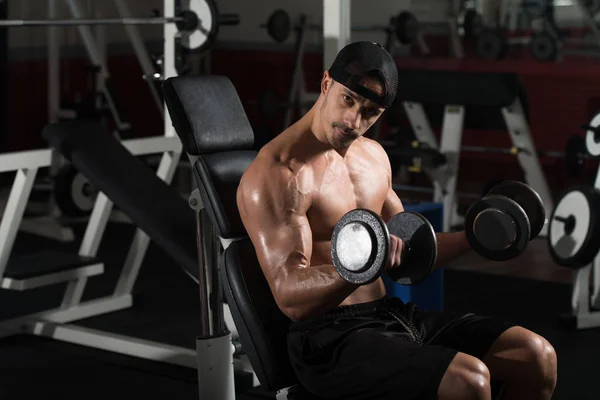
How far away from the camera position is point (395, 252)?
6.03 feet

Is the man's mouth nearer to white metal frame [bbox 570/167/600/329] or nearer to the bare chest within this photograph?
the bare chest

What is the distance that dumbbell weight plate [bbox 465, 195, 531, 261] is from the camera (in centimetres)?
188

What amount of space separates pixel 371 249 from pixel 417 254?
0.17m

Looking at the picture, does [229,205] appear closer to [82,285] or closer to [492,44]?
[82,285]

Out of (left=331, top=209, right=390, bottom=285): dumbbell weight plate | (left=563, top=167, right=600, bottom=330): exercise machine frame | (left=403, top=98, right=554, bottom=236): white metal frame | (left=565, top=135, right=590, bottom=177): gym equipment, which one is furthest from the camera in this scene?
(left=403, top=98, right=554, bottom=236): white metal frame

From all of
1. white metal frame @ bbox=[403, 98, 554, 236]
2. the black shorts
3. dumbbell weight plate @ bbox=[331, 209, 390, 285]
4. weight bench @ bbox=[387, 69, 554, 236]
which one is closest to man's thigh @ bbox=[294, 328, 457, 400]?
the black shorts

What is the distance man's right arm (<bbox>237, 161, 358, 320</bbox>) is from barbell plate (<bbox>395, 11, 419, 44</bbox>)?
3.97 meters

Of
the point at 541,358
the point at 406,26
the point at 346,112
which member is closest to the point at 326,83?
the point at 346,112

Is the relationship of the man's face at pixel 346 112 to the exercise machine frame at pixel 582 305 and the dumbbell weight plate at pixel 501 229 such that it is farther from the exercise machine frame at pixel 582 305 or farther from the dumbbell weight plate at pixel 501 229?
the exercise machine frame at pixel 582 305

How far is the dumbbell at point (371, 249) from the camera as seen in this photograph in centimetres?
175

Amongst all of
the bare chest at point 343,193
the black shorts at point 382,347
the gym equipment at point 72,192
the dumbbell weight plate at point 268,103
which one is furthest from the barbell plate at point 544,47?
the black shorts at point 382,347

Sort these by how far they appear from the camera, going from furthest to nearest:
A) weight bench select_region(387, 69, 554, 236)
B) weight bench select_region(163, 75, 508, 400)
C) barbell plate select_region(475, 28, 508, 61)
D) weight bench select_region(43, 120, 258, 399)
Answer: barbell plate select_region(475, 28, 508, 61), weight bench select_region(387, 69, 554, 236), weight bench select_region(43, 120, 258, 399), weight bench select_region(163, 75, 508, 400)

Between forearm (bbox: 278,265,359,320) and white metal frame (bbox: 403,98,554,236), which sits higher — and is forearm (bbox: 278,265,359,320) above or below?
above

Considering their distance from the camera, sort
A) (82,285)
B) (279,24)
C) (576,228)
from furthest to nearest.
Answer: (279,24)
(82,285)
(576,228)
